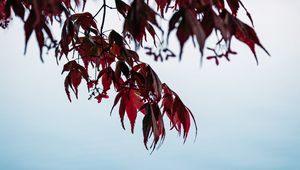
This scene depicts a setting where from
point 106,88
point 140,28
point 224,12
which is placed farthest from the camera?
point 106,88

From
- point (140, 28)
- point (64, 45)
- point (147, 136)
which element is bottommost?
point (147, 136)

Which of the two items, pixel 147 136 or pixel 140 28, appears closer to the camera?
pixel 140 28

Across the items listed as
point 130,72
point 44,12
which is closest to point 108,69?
point 130,72

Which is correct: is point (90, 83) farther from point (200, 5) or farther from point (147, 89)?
point (200, 5)

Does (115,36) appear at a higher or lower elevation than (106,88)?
higher

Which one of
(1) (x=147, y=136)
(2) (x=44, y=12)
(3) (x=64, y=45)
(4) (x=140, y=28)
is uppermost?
(3) (x=64, y=45)

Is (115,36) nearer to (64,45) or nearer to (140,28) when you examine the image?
(64,45)

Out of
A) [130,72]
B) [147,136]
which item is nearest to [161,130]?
[147,136]

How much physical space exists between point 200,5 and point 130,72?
0.83 m

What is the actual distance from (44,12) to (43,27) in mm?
53

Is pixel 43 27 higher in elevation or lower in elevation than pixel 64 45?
lower

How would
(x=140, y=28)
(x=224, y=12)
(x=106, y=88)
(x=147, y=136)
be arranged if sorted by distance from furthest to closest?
(x=106, y=88), (x=147, y=136), (x=224, y=12), (x=140, y=28)

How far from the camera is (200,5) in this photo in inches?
51.6

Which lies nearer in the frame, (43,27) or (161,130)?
(43,27)
